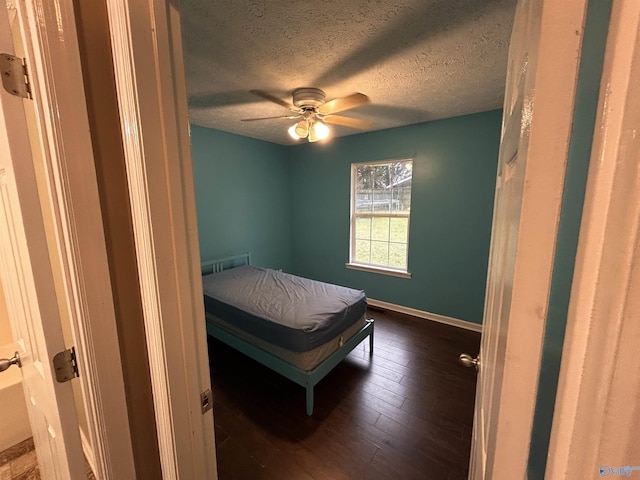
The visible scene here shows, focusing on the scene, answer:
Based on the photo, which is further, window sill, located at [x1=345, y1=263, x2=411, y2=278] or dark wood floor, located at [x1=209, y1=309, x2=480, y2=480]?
window sill, located at [x1=345, y1=263, x2=411, y2=278]

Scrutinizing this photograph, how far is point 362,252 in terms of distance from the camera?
158 inches

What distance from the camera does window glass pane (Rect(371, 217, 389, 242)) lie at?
374 cm

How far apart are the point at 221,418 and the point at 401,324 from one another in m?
2.25

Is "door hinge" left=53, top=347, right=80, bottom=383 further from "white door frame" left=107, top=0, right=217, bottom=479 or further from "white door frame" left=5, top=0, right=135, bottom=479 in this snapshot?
"white door frame" left=107, top=0, right=217, bottom=479

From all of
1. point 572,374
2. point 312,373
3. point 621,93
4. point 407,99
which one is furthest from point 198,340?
point 407,99

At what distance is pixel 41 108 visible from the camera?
0.61 metres

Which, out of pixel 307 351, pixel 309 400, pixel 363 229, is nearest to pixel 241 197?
pixel 363 229

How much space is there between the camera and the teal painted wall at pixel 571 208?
337 mm

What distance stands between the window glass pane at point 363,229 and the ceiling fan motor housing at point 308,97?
2013mm

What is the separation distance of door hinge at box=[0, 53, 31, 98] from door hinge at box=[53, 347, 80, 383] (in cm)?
70

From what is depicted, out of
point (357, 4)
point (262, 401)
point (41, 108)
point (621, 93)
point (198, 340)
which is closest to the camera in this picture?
point (621, 93)

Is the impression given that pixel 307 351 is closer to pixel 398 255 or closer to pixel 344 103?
pixel 344 103

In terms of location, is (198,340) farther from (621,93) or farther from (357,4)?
(357,4)

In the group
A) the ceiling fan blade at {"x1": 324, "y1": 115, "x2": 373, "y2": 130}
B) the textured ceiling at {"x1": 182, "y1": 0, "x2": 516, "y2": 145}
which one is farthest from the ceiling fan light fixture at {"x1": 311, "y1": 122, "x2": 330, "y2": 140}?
the textured ceiling at {"x1": 182, "y1": 0, "x2": 516, "y2": 145}
